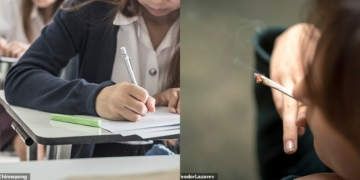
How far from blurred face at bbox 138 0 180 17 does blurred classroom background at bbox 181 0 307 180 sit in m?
0.02

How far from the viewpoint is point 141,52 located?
874 millimetres

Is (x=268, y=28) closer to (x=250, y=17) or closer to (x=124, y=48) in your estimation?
(x=250, y=17)

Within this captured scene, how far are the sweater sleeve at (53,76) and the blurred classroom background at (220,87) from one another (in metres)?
0.16

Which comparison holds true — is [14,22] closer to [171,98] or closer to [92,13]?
[92,13]

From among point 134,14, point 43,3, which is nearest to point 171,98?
point 134,14

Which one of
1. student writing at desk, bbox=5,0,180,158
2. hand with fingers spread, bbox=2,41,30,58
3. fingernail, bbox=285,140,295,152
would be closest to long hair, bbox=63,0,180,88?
student writing at desk, bbox=5,0,180,158

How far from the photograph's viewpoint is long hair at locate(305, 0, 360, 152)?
0.57 metres

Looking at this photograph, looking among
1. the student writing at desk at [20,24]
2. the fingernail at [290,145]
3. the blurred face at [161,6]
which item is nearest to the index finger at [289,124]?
the fingernail at [290,145]

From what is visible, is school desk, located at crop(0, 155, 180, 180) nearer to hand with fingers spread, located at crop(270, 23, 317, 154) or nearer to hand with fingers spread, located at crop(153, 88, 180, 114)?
hand with fingers spread, located at crop(153, 88, 180, 114)

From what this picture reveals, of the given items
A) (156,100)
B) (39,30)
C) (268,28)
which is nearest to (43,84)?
(39,30)

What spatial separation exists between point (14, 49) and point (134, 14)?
22cm

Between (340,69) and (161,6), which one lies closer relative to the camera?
(340,69)

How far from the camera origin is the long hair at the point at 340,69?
569mm

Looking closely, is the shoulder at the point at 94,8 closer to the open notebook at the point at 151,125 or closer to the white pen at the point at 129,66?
the white pen at the point at 129,66
